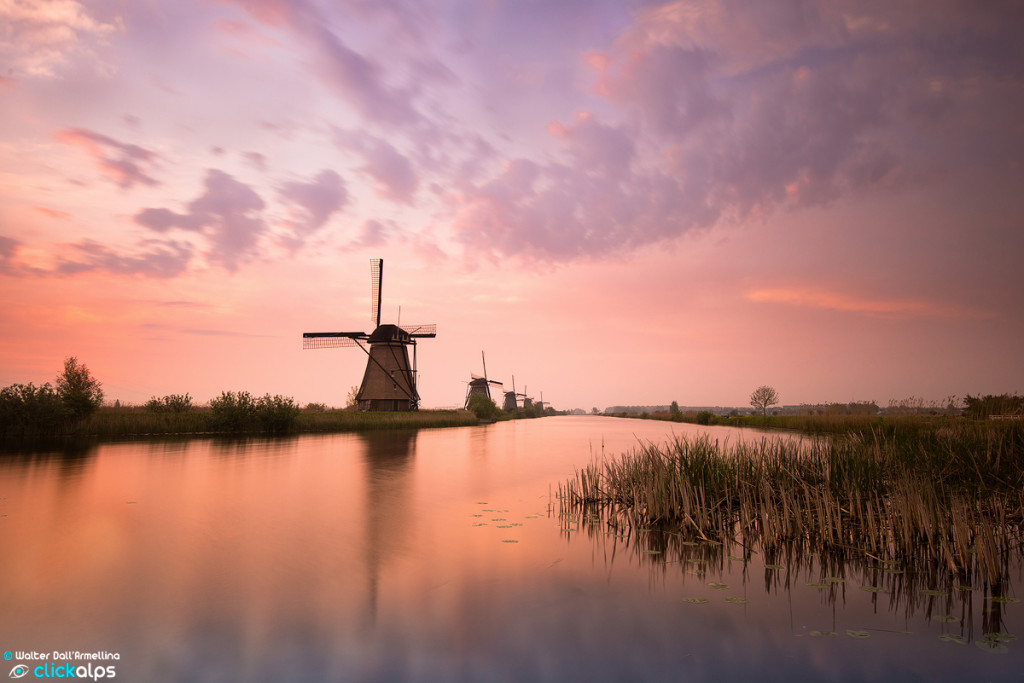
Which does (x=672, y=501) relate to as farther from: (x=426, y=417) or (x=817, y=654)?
(x=426, y=417)

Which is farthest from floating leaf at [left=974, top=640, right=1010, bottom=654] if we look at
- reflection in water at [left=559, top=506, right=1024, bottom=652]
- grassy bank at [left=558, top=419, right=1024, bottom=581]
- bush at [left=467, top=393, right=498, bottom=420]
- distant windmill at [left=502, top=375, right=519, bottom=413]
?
distant windmill at [left=502, top=375, right=519, bottom=413]

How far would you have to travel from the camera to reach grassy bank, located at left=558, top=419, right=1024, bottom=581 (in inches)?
299

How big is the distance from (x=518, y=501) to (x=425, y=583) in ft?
22.7

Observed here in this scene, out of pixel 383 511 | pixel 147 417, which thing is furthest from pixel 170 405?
pixel 383 511

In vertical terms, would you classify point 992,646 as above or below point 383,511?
above

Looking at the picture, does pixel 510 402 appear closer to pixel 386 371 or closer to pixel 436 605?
pixel 386 371

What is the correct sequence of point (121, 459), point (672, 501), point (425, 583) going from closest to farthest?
point (425, 583), point (672, 501), point (121, 459)

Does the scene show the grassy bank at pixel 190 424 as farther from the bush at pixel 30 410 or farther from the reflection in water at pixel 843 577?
the reflection in water at pixel 843 577

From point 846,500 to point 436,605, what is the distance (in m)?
7.85

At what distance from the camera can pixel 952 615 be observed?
18.8 feet

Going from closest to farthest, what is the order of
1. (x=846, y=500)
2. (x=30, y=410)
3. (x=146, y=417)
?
(x=846, y=500) < (x=30, y=410) < (x=146, y=417)

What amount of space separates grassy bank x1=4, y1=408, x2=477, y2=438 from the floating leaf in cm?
3874

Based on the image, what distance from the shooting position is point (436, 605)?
6.53 metres

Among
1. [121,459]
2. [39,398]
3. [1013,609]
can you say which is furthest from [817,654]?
[39,398]
